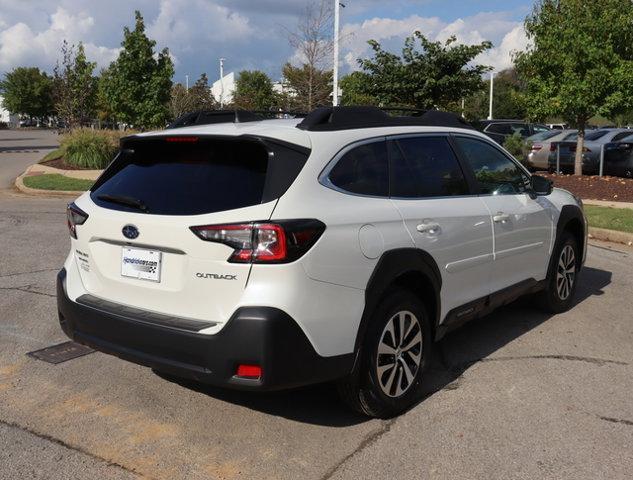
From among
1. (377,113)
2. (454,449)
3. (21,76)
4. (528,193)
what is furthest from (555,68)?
(21,76)

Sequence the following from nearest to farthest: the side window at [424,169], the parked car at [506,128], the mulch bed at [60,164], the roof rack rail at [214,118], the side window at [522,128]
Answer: the side window at [424,169] < the roof rack rail at [214,118] < the mulch bed at [60,164] < the parked car at [506,128] < the side window at [522,128]

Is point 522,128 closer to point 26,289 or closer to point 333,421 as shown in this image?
point 26,289

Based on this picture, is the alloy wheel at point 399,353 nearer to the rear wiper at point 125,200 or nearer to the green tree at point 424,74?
the rear wiper at point 125,200

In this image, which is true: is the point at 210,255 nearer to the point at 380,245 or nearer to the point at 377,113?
the point at 380,245

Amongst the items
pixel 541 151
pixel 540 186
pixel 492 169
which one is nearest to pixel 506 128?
pixel 541 151

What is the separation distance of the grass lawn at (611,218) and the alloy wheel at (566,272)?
14.5 ft

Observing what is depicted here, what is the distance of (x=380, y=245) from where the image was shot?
360 cm

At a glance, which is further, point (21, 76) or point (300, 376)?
point (21, 76)

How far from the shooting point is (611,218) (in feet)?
36.2

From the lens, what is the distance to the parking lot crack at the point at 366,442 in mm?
3250

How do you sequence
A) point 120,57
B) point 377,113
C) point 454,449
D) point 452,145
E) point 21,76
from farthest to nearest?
1. point 21,76
2. point 120,57
3. point 452,145
4. point 377,113
5. point 454,449

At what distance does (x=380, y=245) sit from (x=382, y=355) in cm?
65

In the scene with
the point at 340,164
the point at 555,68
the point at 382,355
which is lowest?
the point at 382,355

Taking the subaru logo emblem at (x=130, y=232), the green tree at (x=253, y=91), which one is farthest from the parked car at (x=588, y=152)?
the green tree at (x=253, y=91)
